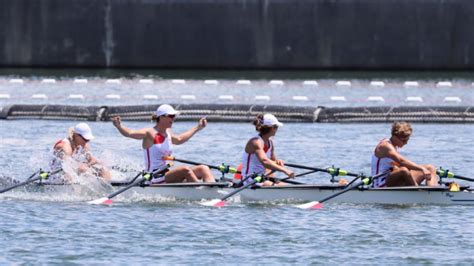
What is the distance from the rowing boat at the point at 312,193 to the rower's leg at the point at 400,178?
201 mm

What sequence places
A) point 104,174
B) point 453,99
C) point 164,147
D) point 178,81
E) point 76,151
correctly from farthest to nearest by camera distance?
point 178,81, point 453,99, point 104,174, point 76,151, point 164,147

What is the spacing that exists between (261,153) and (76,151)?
8.98 ft

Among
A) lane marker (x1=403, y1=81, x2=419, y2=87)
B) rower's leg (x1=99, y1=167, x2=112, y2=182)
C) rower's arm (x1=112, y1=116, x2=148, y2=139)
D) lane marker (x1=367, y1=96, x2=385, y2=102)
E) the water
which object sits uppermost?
lane marker (x1=403, y1=81, x2=419, y2=87)

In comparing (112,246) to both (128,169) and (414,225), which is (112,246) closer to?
(414,225)

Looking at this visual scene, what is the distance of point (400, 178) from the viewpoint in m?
19.5

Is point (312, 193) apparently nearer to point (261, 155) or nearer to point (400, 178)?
point (261, 155)

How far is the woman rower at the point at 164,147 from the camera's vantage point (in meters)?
19.9

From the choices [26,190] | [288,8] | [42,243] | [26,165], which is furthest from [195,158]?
[288,8]

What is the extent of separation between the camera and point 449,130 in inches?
1208

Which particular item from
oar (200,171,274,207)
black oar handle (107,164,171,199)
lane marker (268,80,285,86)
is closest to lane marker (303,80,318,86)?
Answer: lane marker (268,80,285,86)

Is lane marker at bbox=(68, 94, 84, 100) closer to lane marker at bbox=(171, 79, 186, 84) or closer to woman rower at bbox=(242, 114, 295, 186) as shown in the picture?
lane marker at bbox=(171, 79, 186, 84)

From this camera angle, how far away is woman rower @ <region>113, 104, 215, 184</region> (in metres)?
19.9

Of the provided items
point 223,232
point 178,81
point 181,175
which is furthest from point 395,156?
point 178,81

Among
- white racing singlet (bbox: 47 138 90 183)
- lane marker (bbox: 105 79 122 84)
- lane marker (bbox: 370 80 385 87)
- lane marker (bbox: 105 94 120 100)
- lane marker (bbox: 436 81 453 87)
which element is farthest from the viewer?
lane marker (bbox: 105 79 122 84)
